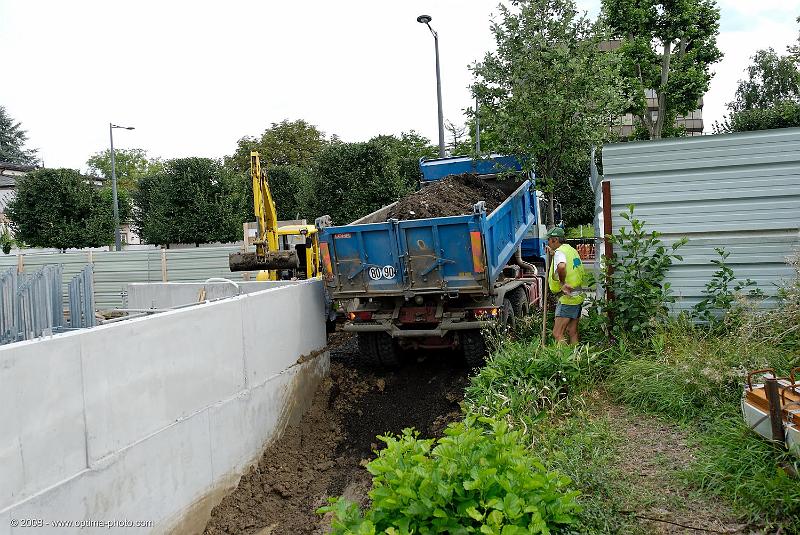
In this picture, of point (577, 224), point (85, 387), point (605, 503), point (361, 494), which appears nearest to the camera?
point (605, 503)

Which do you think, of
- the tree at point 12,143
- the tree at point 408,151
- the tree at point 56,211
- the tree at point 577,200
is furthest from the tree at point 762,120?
the tree at point 12,143

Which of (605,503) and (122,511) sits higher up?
(605,503)

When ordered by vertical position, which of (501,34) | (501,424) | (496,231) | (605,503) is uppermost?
(501,34)

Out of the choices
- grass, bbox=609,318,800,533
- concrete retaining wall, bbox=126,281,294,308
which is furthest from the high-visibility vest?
concrete retaining wall, bbox=126,281,294,308

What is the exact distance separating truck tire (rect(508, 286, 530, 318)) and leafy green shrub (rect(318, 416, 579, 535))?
628 cm

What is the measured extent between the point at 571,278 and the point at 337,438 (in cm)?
337

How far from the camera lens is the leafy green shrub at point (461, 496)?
3158 mm

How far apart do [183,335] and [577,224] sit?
24.4 m

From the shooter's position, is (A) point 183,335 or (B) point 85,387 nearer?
(B) point 85,387

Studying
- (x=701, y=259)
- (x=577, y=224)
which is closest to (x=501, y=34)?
(x=701, y=259)

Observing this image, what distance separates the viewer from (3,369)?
13.7 feet

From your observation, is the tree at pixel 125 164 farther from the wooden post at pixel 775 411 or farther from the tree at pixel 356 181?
the wooden post at pixel 775 411

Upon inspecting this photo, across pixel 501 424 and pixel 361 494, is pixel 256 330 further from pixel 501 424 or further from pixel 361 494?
pixel 501 424

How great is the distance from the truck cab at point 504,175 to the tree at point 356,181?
894cm
